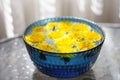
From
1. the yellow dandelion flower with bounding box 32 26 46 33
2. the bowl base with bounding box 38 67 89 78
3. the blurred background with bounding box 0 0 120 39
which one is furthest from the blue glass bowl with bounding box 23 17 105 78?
the blurred background with bounding box 0 0 120 39

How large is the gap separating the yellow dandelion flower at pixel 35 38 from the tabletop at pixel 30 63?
0.30 feet

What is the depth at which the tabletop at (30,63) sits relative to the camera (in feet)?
2.38

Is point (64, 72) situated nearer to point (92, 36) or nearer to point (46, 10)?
point (92, 36)

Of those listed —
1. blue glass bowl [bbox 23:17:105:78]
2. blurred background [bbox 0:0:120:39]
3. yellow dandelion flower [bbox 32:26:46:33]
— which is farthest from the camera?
blurred background [bbox 0:0:120:39]

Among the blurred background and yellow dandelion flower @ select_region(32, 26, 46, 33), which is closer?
yellow dandelion flower @ select_region(32, 26, 46, 33)

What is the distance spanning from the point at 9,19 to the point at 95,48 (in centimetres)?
70

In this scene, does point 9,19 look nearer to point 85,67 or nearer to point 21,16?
point 21,16

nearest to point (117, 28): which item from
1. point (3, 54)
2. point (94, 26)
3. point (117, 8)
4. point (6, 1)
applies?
point (94, 26)

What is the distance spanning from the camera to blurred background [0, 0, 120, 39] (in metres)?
1.23

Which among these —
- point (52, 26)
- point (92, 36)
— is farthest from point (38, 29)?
point (92, 36)

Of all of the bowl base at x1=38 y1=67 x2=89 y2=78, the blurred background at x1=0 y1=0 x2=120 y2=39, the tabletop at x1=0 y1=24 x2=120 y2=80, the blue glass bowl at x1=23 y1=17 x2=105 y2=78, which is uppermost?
the blue glass bowl at x1=23 y1=17 x2=105 y2=78

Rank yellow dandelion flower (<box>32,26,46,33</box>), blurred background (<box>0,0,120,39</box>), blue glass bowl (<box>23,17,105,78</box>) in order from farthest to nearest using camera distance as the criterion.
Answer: blurred background (<box>0,0,120,39</box>) → yellow dandelion flower (<box>32,26,46,33</box>) → blue glass bowl (<box>23,17,105,78</box>)

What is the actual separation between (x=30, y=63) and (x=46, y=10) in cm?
52

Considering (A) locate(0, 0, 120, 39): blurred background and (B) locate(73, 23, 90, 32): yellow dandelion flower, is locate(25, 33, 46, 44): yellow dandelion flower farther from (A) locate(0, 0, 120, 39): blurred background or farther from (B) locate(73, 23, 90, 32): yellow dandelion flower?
(A) locate(0, 0, 120, 39): blurred background
